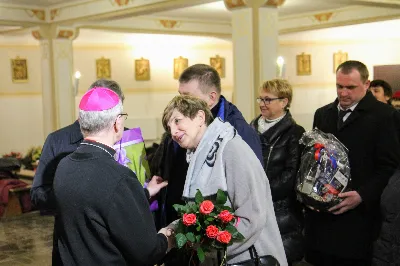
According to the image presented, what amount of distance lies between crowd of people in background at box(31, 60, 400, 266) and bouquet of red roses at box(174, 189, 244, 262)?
0.30 ft

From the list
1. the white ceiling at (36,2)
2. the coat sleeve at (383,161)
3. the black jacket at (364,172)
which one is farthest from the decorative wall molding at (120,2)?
Answer: the coat sleeve at (383,161)

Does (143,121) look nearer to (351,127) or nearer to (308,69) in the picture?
(308,69)

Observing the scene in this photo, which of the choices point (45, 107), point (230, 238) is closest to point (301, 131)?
point (230, 238)

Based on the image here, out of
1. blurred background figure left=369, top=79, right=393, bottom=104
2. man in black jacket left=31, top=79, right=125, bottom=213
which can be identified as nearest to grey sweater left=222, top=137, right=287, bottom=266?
man in black jacket left=31, top=79, right=125, bottom=213

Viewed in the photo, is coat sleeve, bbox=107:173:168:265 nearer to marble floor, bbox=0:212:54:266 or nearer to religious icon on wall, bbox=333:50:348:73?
marble floor, bbox=0:212:54:266

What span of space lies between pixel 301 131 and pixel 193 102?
1354mm

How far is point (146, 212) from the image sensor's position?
218cm

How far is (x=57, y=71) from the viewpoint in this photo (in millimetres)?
11516

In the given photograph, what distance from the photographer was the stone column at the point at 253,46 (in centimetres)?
748

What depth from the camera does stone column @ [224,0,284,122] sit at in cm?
748

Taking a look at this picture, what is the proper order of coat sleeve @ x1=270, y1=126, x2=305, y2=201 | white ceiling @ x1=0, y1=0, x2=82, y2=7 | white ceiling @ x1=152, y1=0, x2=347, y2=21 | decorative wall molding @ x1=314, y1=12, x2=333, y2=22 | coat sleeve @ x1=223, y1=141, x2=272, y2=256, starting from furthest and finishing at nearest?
decorative wall molding @ x1=314, y1=12, x2=333, y2=22 < white ceiling @ x1=152, y1=0, x2=347, y2=21 < white ceiling @ x1=0, y1=0, x2=82, y2=7 < coat sleeve @ x1=270, y1=126, x2=305, y2=201 < coat sleeve @ x1=223, y1=141, x2=272, y2=256

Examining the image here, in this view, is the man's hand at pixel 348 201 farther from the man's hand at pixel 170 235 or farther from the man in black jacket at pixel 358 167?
the man's hand at pixel 170 235

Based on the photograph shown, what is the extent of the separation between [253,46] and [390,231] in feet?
16.9

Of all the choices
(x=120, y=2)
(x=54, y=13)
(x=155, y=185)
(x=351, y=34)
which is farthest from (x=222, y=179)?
(x=351, y=34)
